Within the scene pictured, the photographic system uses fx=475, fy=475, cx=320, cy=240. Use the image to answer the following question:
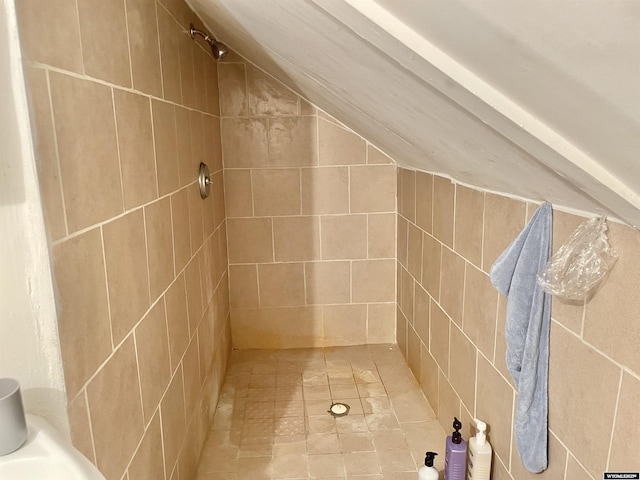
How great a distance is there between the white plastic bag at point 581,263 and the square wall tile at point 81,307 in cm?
89

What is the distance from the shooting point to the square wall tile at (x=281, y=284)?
8.47 ft

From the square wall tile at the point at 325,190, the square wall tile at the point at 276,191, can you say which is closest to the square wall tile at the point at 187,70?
the square wall tile at the point at 276,191

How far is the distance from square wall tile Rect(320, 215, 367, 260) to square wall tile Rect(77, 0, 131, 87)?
5.09 feet

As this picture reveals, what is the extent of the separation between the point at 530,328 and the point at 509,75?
71 centimetres

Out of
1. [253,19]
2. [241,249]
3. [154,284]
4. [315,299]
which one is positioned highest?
[253,19]

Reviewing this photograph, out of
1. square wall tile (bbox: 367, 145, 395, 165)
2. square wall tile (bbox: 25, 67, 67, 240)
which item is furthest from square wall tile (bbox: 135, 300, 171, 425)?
square wall tile (bbox: 367, 145, 395, 165)

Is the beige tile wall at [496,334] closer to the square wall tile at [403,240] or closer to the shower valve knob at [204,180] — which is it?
the square wall tile at [403,240]

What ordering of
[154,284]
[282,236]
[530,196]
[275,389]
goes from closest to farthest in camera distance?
1. [530,196]
2. [154,284]
3. [275,389]
4. [282,236]

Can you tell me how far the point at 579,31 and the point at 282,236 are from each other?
7.18ft

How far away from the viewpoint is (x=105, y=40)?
96cm

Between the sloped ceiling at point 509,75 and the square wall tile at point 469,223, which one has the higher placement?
the sloped ceiling at point 509,75

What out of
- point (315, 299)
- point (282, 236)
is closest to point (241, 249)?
point (282, 236)

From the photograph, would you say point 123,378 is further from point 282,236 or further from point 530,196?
point 282,236

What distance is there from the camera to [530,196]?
3.67 feet
